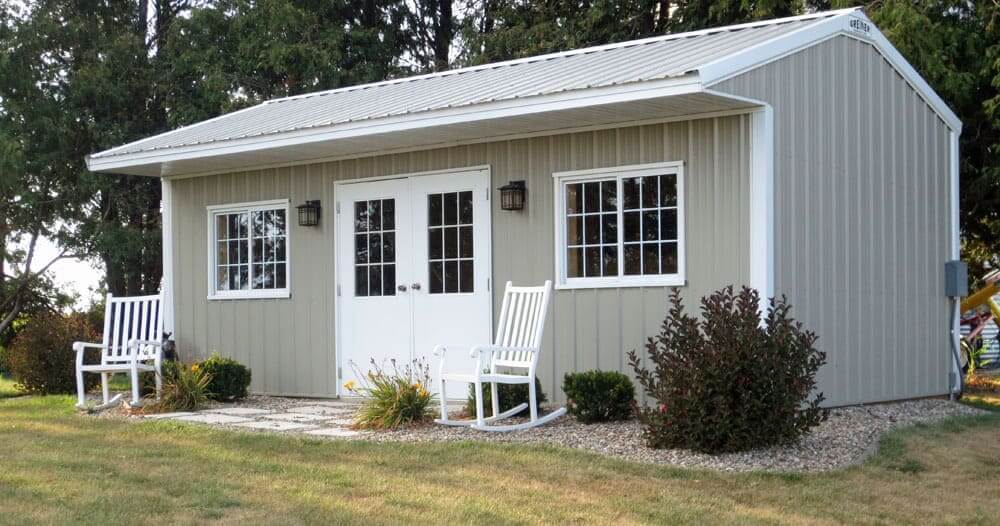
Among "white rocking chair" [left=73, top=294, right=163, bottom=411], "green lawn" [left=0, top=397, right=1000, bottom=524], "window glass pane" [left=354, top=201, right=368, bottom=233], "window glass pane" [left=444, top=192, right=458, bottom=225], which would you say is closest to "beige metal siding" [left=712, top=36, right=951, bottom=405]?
"green lawn" [left=0, top=397, right=1000, bottom=524]

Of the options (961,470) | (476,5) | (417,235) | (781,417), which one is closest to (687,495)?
(781,417)

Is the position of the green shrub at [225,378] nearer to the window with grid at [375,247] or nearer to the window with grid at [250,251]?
the window with grid at [250,251]

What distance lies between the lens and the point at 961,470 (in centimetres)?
668

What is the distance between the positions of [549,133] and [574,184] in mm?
424

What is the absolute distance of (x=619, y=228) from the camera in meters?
8.43

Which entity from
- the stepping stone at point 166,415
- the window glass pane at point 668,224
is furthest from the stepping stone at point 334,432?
the window glass pane at point 668,224

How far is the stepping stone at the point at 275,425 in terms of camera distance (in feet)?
26.1

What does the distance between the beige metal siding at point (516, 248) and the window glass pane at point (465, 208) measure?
26 centimetres

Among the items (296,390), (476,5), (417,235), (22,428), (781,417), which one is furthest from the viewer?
(476,5)

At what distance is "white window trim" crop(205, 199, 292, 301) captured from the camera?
409 inches

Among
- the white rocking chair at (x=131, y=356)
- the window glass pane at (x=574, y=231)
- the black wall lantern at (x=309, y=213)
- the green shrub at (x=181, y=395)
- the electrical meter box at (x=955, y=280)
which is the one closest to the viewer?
the window glass pane at (x=574, y=231)

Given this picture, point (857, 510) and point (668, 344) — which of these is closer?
point (857, 510)

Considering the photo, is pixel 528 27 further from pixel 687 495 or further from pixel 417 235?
pixel 687 495

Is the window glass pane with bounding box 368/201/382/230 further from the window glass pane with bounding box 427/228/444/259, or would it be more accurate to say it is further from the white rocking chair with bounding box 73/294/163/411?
the white rocking chair with bounding box 73/294/163/411
